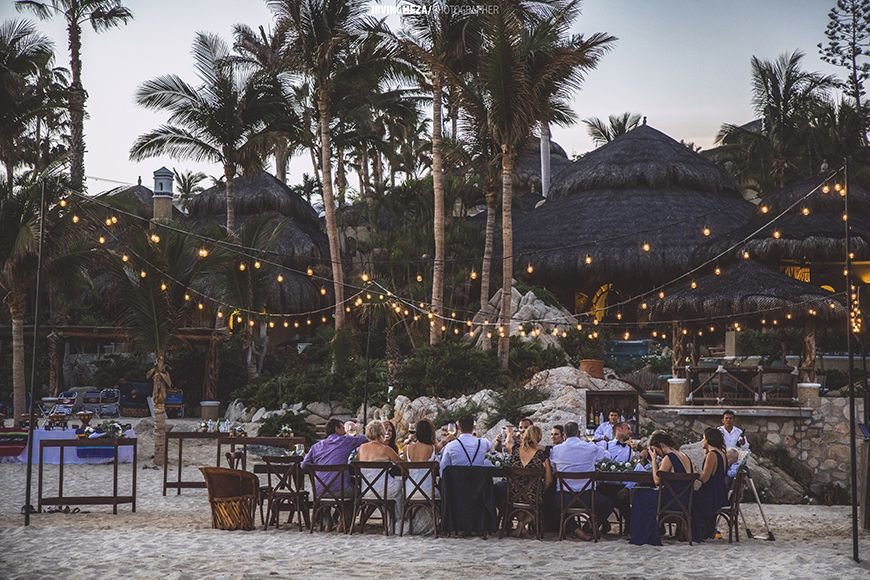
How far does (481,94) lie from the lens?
23141mm

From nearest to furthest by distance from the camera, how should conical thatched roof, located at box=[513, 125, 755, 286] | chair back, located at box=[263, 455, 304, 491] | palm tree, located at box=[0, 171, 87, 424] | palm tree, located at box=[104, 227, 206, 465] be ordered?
1. chair back, located at box=[263, 455, 304, 491]
2. palm tree, located at box=[104, 227, 206, 465]
3. palm tree, located at box=[0, 171, 87, 424]
4. conical thatched roof, located at box=[513, 125, 755, 286]

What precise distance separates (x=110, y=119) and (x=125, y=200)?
18006 mm

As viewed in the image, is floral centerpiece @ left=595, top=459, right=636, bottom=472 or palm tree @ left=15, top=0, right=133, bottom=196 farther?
palm tree @ left=15, top=0, right=133, bottom=196

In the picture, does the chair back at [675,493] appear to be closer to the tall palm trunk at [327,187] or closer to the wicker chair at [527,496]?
the wicker chair at [527,496]

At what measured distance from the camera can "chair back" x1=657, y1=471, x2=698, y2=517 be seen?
10172mm

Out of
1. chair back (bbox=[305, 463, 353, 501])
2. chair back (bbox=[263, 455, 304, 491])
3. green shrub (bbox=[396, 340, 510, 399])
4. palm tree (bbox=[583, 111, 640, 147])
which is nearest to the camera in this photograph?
chair back (bbox=[305, 463, 353, 501])

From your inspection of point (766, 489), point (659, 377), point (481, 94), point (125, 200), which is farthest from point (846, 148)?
point (125, 200)

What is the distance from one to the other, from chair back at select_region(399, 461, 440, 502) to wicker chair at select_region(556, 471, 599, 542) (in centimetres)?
126

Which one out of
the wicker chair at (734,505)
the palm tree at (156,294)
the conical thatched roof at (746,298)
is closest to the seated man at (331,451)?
the wicker chair at (734,505)

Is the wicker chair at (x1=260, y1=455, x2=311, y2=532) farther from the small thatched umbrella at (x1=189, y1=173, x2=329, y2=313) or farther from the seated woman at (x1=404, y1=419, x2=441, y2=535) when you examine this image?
the small thatched umbrella at (x1=189, y1=173, x2=329, y2=313)

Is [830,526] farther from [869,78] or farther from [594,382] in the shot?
[869,78]

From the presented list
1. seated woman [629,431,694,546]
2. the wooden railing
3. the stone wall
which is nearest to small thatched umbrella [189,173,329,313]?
the wooden railing

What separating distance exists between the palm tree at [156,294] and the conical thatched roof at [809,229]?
44.2 feet

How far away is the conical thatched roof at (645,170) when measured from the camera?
3334 centimetres
